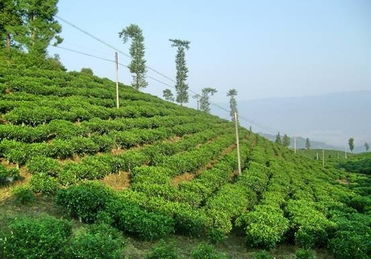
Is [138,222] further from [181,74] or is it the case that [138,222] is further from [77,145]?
[181,74]

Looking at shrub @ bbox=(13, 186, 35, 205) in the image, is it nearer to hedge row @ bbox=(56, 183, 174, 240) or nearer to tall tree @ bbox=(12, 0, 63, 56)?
hedge row @ bbox=(56, 183, 174, 240)

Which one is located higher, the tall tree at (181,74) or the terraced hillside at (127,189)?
the tall tree at (181,74)

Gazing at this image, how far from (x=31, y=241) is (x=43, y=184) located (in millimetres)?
8411

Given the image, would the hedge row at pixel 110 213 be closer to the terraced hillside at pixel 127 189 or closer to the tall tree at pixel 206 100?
the terraced hillside at pixel 127 189

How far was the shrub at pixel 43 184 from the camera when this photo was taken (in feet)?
61.6

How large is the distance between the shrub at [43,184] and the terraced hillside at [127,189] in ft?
0.16

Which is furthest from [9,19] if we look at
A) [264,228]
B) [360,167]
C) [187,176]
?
[360,167]

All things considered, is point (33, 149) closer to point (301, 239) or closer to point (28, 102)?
point (28, 102)

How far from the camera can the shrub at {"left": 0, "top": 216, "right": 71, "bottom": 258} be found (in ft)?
35.6

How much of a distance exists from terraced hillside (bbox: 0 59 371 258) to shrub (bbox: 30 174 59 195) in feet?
0.16

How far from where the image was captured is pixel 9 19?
1949 inches

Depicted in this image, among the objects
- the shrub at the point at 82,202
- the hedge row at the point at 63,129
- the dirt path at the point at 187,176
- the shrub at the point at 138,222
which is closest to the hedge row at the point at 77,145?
the hedge row at the point at 63,129

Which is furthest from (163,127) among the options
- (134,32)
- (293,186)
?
(134,32)

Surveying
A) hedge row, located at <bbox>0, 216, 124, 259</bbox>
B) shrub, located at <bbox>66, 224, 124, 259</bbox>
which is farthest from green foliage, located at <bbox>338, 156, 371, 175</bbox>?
hedge row, located at <bbox>0, 216, 124, 259</bbox>
